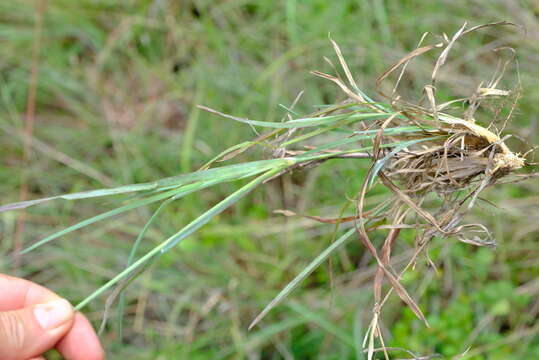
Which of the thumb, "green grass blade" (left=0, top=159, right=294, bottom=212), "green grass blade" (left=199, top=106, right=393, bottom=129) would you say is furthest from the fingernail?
"green grass blade" (left=199, top=106, right=393, bottom=129)

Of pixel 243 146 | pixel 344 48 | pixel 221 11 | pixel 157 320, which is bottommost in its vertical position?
pixel 157 320

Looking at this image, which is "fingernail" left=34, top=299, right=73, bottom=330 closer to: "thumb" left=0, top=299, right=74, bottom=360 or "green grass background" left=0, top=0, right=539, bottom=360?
"thumb" left=0, top=299, right=74, bottom=360

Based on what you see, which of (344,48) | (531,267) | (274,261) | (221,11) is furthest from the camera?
(221,11)

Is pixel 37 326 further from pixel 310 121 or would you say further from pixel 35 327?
pixel 310 121

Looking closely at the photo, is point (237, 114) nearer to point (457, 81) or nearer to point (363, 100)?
point (457, 81)

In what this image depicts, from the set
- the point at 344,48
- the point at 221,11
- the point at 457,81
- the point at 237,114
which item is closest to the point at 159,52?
the point at 221,11

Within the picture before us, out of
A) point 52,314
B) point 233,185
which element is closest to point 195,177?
point 52,314
